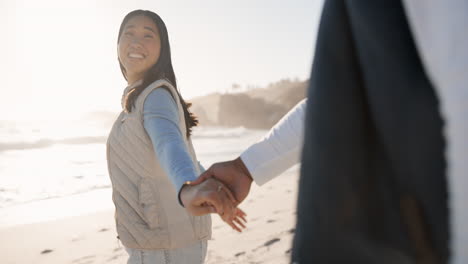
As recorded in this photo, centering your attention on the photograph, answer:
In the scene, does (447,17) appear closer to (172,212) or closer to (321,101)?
(321,101)

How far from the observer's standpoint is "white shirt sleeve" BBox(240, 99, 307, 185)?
1379 mm

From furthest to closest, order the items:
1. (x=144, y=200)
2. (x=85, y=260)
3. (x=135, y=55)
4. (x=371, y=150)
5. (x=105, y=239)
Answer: (x=105, y=239), (x=85, y=260), (x=135, y=55), (x=144, y=200), (x=371, y=150)

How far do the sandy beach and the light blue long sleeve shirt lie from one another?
2627 millimetres

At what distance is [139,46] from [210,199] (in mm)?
1258

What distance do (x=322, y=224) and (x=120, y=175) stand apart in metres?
1.54

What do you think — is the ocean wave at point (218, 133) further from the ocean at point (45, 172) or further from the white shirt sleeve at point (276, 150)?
the white shirt sleeve at point (276, 150)

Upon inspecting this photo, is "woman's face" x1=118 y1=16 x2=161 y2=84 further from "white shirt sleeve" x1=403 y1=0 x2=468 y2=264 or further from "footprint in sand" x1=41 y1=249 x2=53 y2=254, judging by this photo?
"footprint in sand" x1=41 y1=249 x2=53 y2=254

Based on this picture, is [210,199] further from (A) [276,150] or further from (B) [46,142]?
(B) [46,142]

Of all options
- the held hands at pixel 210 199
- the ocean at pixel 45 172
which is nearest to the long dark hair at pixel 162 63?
the held hands at pixel 210 199

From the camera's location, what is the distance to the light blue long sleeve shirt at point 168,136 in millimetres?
1734

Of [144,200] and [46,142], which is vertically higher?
[144,200]

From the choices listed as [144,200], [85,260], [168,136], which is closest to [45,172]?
[85,260]

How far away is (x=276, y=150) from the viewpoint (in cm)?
139

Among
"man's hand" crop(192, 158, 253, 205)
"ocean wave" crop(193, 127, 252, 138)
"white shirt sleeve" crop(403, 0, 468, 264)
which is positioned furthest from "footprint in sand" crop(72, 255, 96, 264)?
"ocean wave" crop(193, 127, 252, 138)
